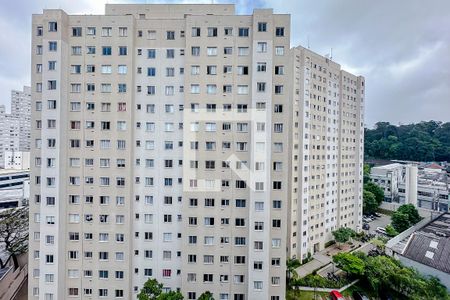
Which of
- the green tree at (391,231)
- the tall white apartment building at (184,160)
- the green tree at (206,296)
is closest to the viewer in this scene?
the green tree at (206,296)

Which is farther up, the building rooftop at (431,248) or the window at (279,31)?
the window at (279,31)

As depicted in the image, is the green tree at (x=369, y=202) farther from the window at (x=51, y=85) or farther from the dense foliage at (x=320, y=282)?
the window at (x=51, y=85)

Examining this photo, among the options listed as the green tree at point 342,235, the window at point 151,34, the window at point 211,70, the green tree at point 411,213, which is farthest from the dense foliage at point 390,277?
the window at point 151,34

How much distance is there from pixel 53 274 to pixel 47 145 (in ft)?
39.1

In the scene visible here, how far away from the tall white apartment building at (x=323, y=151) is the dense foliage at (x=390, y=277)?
7.49 meters

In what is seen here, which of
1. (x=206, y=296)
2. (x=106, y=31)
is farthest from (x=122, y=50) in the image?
(x=206, y=296)

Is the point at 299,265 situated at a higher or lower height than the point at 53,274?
lower

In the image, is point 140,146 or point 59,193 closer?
point 59,193

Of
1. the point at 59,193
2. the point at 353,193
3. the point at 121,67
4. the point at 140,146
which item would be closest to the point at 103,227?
the point at 59,193

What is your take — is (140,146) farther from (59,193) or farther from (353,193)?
(353,193)

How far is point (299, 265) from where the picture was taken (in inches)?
1371

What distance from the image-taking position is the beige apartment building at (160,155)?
2033 cm

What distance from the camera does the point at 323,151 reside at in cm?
3931

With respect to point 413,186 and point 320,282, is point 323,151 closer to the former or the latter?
point 320,282
